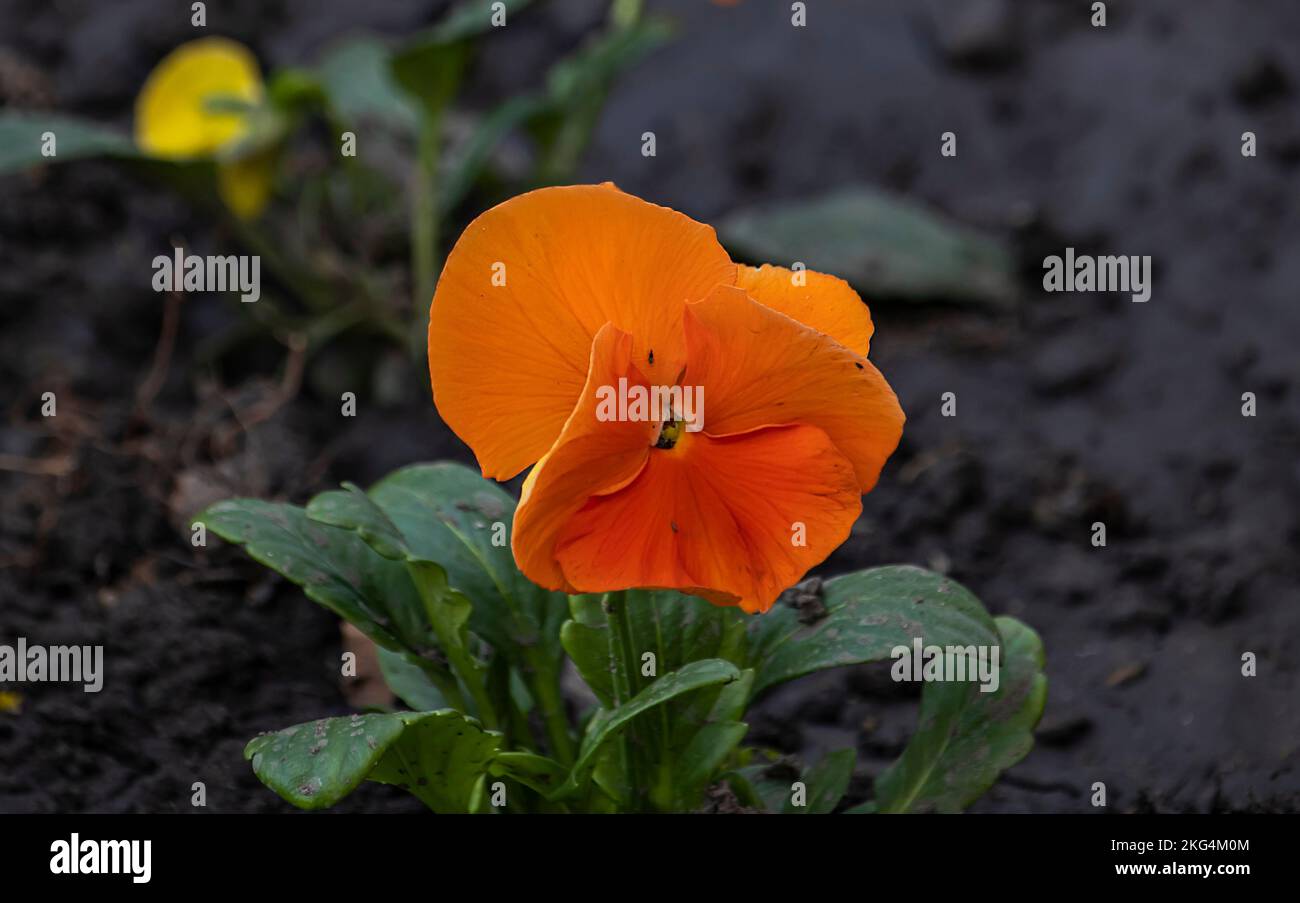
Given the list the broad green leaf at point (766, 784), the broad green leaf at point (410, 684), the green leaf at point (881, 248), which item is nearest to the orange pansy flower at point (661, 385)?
the broad green leaf at point (766, 784)

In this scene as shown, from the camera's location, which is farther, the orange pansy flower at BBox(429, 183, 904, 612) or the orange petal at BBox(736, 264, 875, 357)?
the orange petal at BBox(736, 264, 875, 357)

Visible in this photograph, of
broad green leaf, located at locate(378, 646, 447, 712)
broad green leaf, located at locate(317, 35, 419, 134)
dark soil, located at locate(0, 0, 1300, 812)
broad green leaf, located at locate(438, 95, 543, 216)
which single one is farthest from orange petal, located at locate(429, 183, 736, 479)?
broad green leaf, located at locate(317, 35, 419, 134)

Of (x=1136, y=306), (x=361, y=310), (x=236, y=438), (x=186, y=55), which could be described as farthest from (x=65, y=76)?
(x=1136, y=306)

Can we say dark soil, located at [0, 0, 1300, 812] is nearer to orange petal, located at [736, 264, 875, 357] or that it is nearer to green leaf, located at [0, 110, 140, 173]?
green leaf, located at [0, 110, 140, 173]

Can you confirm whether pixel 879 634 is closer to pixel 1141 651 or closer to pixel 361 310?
pixel 1141 651

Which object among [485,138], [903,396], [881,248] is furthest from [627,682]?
[881,248]

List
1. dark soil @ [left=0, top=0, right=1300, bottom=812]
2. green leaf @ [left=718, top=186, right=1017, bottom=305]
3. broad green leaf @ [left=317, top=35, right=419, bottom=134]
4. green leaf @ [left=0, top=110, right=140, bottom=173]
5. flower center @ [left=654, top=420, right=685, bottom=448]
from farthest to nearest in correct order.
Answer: broad green leaf @ [left=317, top=35, right=419, bottom=134], green leaf @ [left=718, top=186, right=1017, bottom=305], green leaf @ [left=0, top=110, right=140, bottom=173], dark soil @ [left=0, top=0, right=1300, bottom=812], flower center @ [left=654, top=420, right=685, bottom=448]
